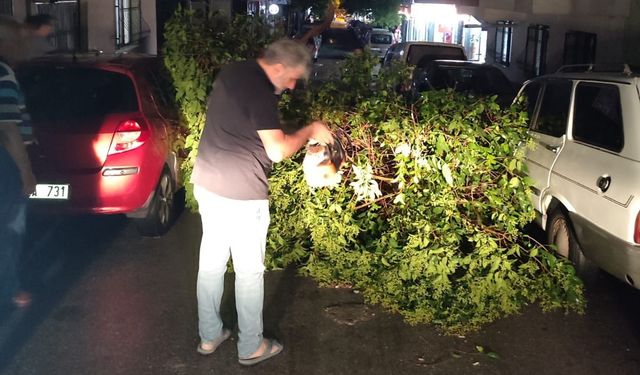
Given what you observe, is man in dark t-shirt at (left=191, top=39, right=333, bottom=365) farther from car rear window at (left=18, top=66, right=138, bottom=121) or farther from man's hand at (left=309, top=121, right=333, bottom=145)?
car rear window at (left=18, top=66, right=138, bottom=121)

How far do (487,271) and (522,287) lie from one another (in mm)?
266

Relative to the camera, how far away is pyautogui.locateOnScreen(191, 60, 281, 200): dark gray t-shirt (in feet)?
13.3

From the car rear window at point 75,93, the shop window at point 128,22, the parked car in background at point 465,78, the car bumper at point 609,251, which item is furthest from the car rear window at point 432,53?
the car bumper at point 609,251

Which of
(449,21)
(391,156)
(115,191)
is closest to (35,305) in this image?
(115,191)

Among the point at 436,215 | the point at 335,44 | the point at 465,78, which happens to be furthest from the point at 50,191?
the point at 335,44

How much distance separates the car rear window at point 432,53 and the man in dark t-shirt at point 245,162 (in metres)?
14.2

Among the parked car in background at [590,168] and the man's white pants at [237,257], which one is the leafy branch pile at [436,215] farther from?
the man's white pants at [237,257]

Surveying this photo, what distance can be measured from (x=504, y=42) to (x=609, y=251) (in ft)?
72.2

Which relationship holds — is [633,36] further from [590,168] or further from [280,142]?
[280,142]

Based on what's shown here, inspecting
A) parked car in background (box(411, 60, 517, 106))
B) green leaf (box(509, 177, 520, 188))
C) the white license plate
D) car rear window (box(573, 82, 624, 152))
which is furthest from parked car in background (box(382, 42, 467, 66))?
green leaf (box(509, 177, 520, 188))

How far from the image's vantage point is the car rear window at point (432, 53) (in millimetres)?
18109

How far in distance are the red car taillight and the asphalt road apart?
0.97 meters

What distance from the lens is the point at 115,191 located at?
6297mm

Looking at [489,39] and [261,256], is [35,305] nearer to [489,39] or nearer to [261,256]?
[261,256]
